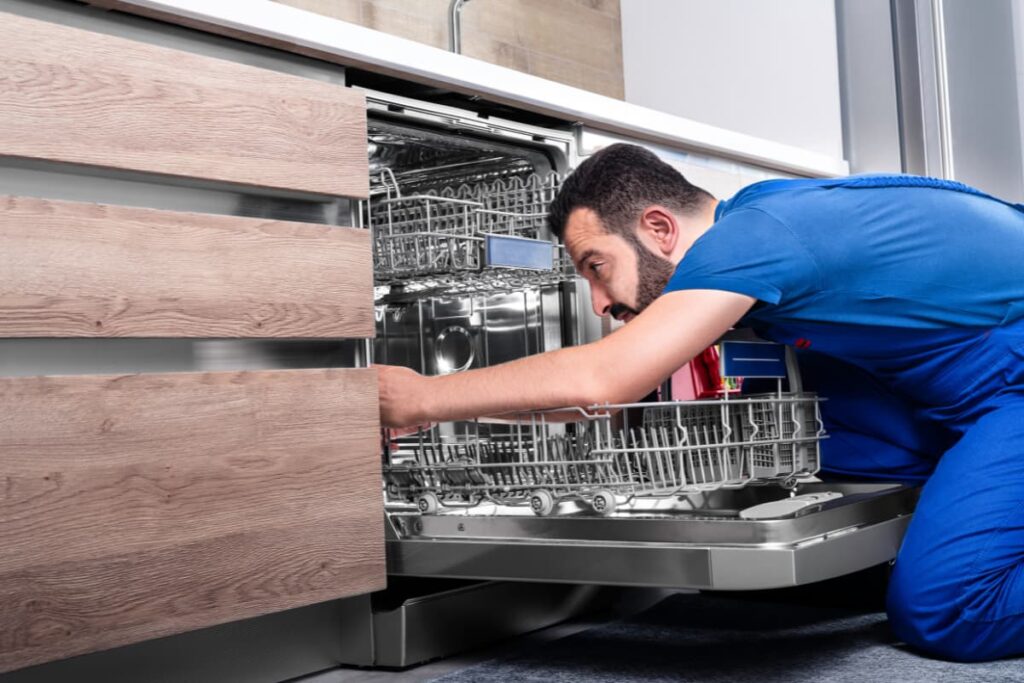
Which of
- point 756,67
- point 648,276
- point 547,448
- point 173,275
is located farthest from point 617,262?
point 756,67

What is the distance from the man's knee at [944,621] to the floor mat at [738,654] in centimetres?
2

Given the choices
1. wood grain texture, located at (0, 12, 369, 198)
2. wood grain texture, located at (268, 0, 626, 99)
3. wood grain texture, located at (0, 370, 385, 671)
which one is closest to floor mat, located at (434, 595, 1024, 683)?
wood grain texture, located at (0, 370, 385, 671)

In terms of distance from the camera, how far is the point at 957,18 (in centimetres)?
283

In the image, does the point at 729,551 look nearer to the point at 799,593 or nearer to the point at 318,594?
the point at 318,594

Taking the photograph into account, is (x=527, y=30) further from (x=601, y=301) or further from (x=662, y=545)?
(x=662, y=545)

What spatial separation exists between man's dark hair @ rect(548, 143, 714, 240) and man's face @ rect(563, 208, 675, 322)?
1cm

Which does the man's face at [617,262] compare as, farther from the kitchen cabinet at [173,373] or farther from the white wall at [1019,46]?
the white wall at [1019,46]

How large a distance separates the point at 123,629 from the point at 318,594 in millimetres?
256

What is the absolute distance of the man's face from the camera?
172cm

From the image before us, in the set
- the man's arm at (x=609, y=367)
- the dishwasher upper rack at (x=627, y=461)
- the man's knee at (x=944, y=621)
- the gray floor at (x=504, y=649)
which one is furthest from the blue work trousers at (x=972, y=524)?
the gray floor at (x=504, y=649)

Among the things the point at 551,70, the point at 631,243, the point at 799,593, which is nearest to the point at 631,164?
the point at 631,243

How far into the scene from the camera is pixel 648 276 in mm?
1734

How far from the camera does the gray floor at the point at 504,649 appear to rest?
154 centimetres

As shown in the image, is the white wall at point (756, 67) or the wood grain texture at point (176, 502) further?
the white wall at point (756, 67)
